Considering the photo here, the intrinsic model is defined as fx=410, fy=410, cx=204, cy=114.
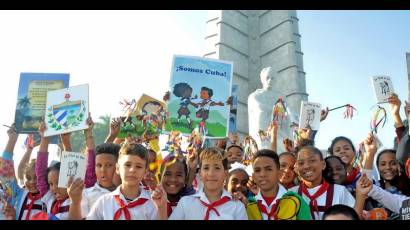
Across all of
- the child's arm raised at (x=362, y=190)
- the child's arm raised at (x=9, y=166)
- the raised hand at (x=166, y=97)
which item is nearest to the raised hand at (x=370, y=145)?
the child's arm raised at (x=362, y=190)

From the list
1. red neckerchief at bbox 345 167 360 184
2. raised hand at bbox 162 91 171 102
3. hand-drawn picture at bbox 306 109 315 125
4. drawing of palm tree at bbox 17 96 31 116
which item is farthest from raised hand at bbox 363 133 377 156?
drawing of palm tree at bbox 17 96 31 116

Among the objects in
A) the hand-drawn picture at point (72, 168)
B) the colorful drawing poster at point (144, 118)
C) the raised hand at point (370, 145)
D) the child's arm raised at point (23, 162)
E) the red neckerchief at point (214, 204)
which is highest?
the colorful drawing poster at point (144, 118)

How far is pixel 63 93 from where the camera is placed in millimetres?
4156

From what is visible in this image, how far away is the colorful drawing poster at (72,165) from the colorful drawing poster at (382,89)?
3097mm

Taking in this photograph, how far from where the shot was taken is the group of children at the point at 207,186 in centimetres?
293

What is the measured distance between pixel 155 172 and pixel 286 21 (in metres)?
13.6

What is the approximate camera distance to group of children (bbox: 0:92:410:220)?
2.93m

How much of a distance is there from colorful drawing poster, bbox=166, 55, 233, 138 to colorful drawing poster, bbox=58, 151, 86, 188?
228 centimetres

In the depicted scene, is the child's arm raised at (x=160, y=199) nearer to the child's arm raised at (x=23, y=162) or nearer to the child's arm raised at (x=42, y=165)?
the child's arm raised at (x=42, y=165)

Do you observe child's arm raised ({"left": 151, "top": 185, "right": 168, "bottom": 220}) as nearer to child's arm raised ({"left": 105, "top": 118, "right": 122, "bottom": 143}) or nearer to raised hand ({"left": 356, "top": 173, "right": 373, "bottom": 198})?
raised hand ({"left": 356, "top": 173, "right": 373, "bottom": 198})

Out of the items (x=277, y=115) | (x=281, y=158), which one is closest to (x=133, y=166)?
(x=281, y=158)

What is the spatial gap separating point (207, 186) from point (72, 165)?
1022 mm
